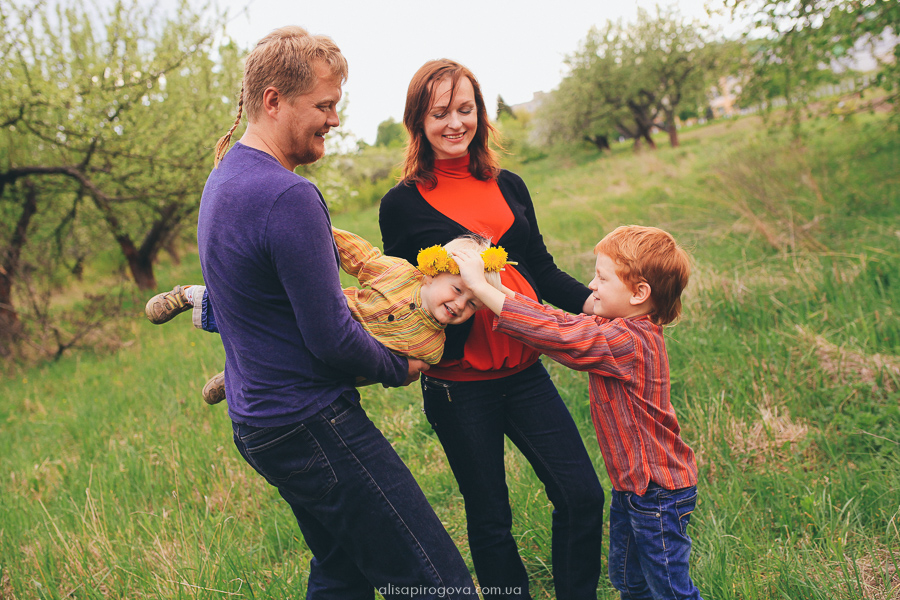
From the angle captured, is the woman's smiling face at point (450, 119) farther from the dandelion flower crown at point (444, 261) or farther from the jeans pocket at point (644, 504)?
the jeans pocket at point (644, 504)

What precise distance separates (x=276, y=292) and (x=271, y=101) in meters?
0.53

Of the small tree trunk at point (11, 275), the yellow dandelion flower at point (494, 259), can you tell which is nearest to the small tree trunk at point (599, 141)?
the small tree trunk at point (11, 275)

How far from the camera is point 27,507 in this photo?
386 centimetres

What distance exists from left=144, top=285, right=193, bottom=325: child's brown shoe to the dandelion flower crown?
0.87m

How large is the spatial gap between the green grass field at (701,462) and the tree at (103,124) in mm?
4436

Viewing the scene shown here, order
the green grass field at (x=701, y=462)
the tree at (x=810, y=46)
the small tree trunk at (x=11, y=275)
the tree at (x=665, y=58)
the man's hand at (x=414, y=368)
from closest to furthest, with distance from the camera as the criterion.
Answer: the man's hand at (x=414, y=368), the green grass field at (x=701, y=462), the tree at (x=810, y=46), the small tree trunk at (x=11, y=275), the tree at (x=665, y=58)

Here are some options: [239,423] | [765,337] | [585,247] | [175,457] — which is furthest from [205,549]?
[585,247]

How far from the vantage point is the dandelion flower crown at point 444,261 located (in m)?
1.93

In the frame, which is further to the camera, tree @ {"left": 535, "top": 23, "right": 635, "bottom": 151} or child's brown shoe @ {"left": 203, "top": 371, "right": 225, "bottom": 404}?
tree @ {"left": 535, "top": 23, "right": 635, "bottom": 151}

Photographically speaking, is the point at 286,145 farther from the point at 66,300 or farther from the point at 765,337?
the point at 66,300

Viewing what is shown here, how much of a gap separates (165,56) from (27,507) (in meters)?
8.44

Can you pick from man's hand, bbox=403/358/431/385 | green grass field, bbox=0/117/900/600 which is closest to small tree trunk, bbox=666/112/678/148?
green grass field, bbox=0/117/900/600

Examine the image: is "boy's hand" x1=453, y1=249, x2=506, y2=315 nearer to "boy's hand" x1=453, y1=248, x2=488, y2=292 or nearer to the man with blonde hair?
"boy's hand" x1=453, y1=248, x2=488, y2=292

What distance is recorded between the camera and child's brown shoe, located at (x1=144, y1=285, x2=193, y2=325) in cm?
206
